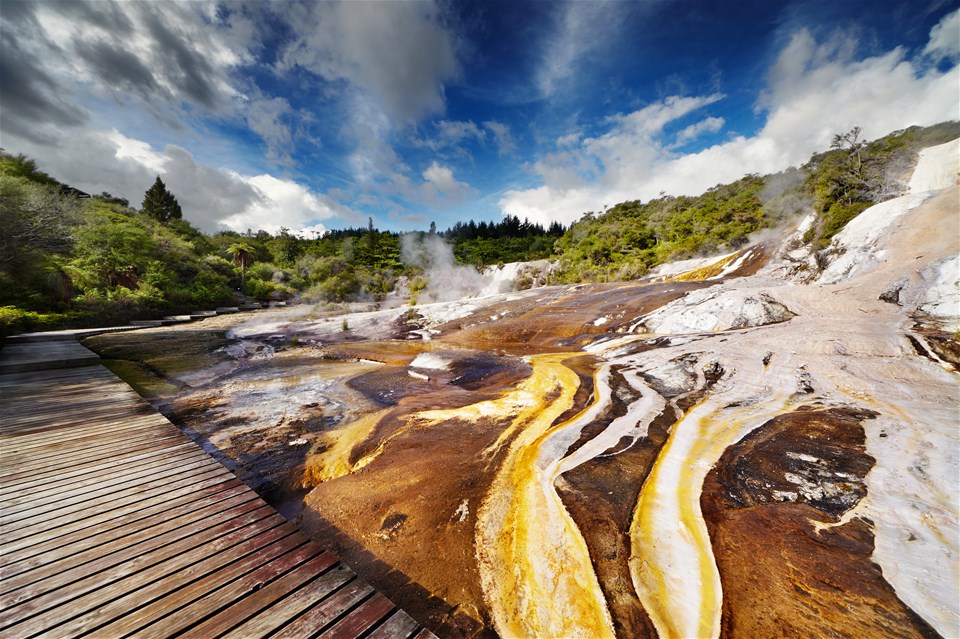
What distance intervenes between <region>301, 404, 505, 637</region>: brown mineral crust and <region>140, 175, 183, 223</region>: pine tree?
63.1 m

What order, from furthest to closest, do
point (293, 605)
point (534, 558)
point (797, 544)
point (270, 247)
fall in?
point (270, 247) < point (797, 544) < point (534, 558) < point (293, 605)

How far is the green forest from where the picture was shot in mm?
14580

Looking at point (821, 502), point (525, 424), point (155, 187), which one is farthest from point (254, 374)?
point (155, 187)

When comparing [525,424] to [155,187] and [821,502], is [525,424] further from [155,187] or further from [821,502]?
[155,187]

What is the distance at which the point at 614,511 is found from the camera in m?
3.40

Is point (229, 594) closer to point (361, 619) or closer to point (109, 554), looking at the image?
point (361, 619)

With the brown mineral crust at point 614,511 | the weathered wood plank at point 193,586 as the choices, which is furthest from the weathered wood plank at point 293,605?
the brown mineral crust at point 614,511

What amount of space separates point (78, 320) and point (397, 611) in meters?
26.1

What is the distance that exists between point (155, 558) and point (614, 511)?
389 cm

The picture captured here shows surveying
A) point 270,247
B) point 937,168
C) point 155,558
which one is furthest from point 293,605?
point 270,247

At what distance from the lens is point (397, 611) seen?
1.94 meters

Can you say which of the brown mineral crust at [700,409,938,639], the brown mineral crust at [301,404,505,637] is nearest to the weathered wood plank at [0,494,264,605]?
the brown mineral crust at [301,404,505,637]

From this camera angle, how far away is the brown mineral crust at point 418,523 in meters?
2.54

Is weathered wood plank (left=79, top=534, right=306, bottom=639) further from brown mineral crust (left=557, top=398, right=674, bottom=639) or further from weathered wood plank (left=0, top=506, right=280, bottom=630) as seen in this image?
brown mineral crust (left=557, top=398, right=674, bottom=639)
